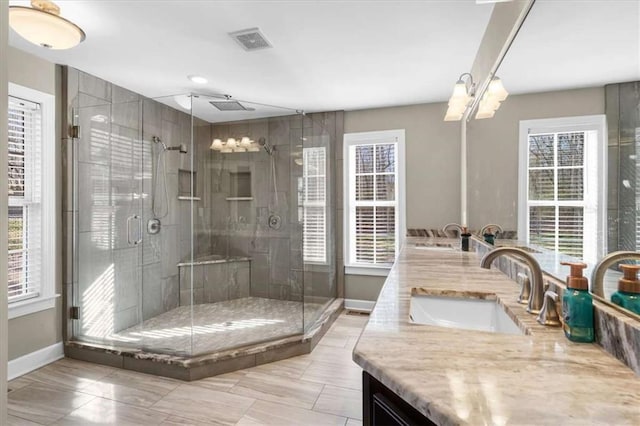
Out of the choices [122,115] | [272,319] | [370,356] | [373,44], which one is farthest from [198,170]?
[370,356]

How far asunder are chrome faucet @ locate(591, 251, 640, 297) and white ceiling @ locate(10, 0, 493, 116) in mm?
1661

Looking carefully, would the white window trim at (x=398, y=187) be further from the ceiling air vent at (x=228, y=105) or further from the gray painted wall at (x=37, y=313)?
the gray painted wall at (x=37, y=313)

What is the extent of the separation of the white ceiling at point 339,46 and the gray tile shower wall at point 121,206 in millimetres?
297

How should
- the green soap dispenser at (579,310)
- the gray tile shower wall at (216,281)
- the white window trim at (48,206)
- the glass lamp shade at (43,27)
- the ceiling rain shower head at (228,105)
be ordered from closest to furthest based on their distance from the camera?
1. the green soap dispenser at (579,310)
2. the glass lamp shade at (43,27)
3. the white window trim at (48,206)
4. the ceiling rain shower head at (228,105)
5. the gray tile shower wall at (216,281)

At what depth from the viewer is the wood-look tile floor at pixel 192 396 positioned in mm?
1840

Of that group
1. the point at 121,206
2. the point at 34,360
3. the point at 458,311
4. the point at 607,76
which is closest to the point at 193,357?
the point at 34,360

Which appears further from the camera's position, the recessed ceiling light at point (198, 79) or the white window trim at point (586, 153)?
the recessed ceiling light at point (198, 79)

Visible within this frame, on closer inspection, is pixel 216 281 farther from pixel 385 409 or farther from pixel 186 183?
pixel 385 409

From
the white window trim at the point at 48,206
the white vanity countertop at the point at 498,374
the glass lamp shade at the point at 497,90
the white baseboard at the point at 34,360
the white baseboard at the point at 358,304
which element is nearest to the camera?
the white vanity countertop at the point at 498,374

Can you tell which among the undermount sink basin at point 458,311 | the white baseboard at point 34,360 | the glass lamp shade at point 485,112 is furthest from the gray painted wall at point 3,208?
the glass lamp shade at point 485,112

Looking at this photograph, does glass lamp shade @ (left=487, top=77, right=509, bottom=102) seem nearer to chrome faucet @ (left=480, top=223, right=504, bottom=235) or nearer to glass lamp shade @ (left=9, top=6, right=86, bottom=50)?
chrome faucet @ (left=480, top=223, right=504, bottom=235)

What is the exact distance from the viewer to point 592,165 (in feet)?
3.27

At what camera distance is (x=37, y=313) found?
8.02ft

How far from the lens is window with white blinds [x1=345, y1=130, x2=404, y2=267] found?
371 cm
